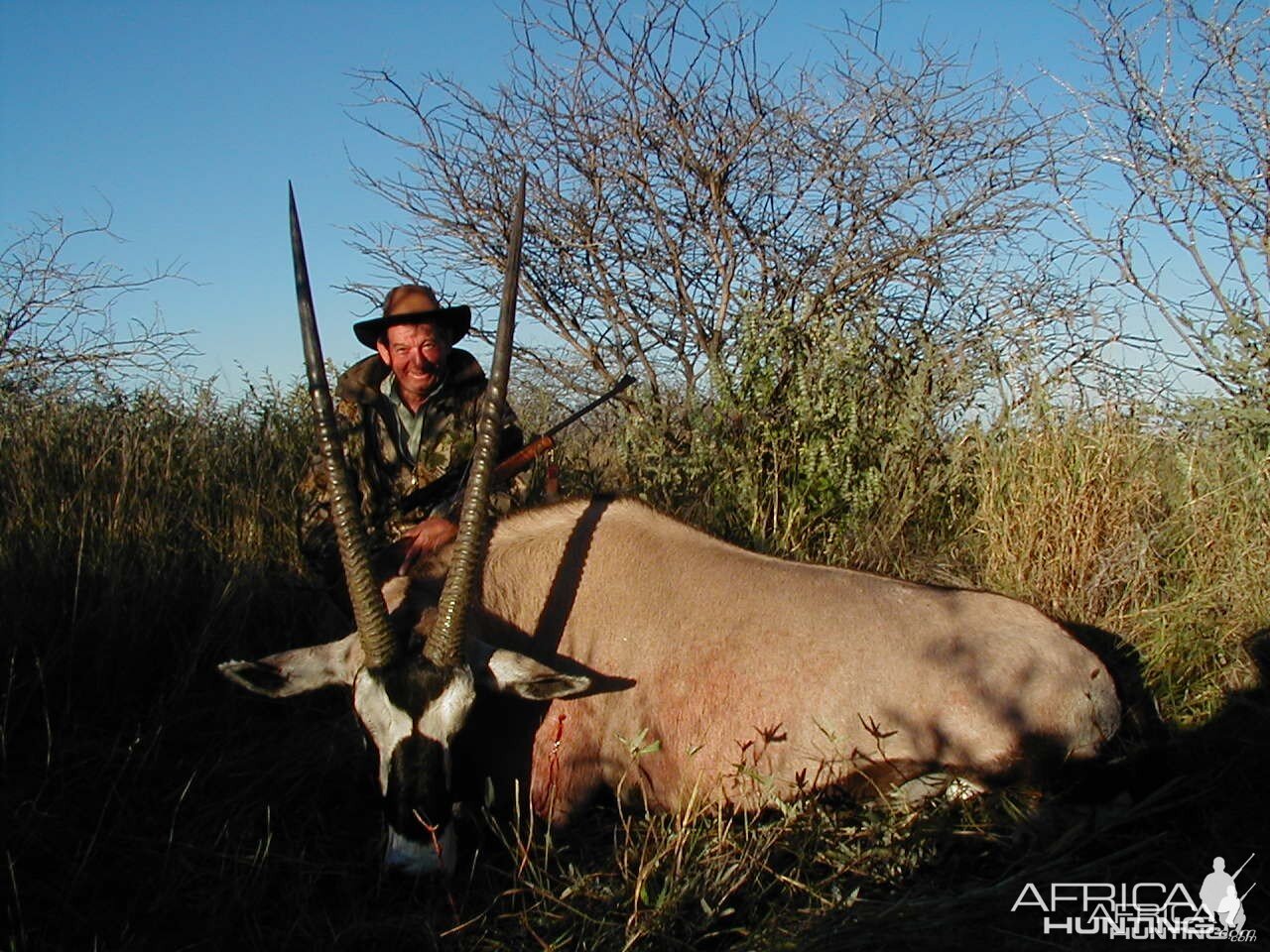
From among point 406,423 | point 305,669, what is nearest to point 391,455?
point 406,423

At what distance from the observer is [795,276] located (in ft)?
25.1

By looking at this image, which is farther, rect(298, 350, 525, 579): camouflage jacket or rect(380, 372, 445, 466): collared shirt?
rect(380, 372, 445, 466): collared shirt

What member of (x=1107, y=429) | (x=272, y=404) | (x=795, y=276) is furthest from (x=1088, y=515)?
(x=272, y=404)

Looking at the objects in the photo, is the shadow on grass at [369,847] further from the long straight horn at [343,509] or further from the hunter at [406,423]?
the hunter at [406,423]

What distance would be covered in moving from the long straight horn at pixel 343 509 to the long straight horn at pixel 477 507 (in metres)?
0.16

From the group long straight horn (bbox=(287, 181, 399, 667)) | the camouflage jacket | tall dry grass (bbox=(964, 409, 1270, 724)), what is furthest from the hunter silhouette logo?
the camouflage jacket

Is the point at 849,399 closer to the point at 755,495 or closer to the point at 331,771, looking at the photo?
the point at 755,495

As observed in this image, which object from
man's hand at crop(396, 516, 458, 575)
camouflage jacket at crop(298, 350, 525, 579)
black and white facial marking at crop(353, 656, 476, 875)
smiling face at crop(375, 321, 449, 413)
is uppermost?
smiling face at crop(375, 321, 449, 413)

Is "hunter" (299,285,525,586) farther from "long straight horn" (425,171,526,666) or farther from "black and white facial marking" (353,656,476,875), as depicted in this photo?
"black and white facial marking" (353,656,476,875)

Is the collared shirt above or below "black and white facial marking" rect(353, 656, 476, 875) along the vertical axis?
above

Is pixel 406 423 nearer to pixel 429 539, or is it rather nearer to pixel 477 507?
pixel 429 539

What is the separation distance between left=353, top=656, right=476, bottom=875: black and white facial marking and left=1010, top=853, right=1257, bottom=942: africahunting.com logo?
160 cm

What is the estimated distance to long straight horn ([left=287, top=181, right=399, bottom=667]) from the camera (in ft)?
10.3

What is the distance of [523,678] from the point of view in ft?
→ 10.9
